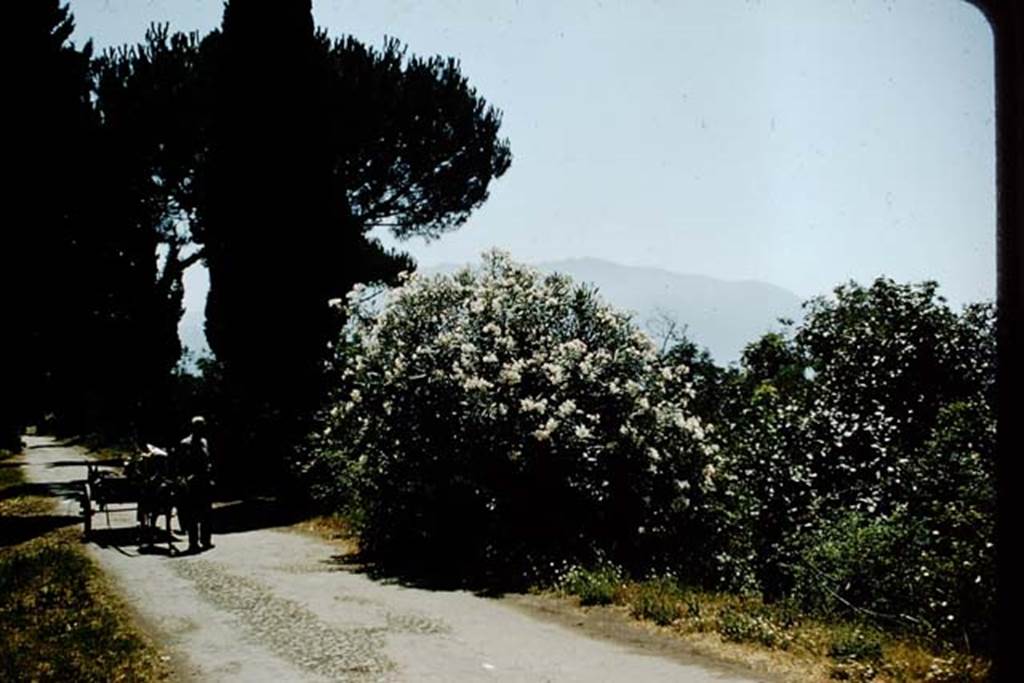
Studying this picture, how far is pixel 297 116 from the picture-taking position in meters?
22.2

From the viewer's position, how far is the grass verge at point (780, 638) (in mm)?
6008

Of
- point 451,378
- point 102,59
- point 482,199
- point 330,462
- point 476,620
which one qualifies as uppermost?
point 102,59

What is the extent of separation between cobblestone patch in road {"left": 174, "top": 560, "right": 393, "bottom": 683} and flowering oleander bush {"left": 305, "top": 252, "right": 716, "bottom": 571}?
3.03 metres

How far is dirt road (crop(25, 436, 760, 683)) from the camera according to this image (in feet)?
21.5

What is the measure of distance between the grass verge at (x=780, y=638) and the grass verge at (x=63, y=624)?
475 cm

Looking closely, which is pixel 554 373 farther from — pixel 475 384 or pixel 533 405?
pixel 475 384

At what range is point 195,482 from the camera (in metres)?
12.9

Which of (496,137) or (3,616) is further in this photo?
(496,137)

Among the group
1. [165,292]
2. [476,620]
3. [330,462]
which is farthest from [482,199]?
[476,620]

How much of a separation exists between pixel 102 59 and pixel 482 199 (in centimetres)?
1285

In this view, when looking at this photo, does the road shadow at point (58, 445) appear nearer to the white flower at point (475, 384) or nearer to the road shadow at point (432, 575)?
the road shadow at point (432, 575)

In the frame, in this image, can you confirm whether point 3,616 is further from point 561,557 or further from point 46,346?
point 46,346

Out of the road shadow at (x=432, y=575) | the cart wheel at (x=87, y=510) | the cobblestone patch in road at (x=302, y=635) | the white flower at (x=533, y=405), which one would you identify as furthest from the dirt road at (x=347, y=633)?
the white flower at (x=533, y=405)

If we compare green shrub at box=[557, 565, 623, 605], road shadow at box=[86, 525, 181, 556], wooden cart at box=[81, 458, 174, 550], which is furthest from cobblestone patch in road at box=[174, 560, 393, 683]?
wooden cart at box=[81, 458, 174, 550]
